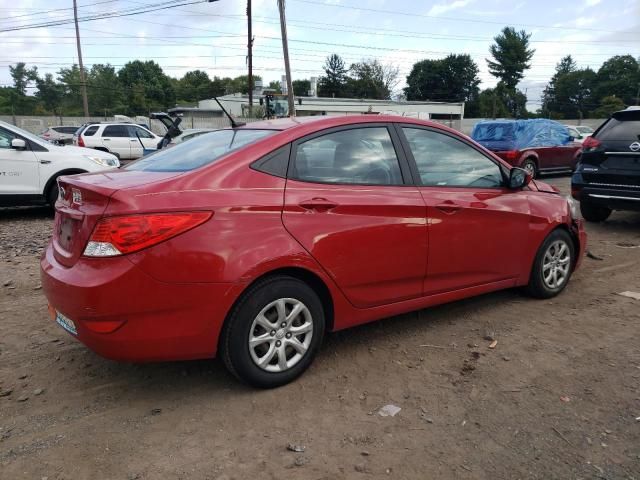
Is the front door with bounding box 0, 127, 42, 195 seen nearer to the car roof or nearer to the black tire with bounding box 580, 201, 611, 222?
the car roof

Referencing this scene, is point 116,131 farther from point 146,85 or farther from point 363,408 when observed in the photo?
point 146,85

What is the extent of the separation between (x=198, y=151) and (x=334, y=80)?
10336 centimetres

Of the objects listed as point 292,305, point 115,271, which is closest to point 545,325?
point 292,305

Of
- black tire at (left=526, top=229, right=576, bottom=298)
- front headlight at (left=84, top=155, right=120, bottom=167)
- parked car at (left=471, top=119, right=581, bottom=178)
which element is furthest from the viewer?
parked car at (left=471, top=119, right=581, bottom=178)

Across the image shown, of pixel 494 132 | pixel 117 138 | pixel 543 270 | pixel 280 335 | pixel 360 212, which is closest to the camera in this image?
pixel 280 335

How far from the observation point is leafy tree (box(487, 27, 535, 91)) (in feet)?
303

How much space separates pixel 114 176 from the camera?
10.5 feet

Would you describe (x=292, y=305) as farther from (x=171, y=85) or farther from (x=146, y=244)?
(x=171, y=85)

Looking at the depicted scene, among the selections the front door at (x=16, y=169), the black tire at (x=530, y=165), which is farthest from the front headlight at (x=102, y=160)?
the black tire at (x=530, y=165)

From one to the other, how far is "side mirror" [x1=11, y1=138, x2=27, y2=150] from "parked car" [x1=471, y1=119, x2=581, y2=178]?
11543 mm

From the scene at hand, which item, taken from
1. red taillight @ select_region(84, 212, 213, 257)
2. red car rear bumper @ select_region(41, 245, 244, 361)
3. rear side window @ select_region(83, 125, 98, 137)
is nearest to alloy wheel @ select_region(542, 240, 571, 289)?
red car rear bumper @ select_region(41, 245, 244, 361)

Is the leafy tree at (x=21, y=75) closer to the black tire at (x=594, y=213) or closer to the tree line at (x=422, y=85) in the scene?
the tree line at (x=422, y=85)

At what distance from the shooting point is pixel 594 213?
8398mm

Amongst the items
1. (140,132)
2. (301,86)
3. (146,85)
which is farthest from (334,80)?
(140,132)
